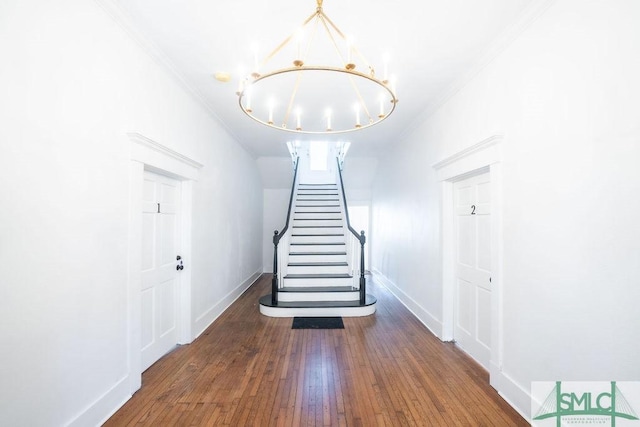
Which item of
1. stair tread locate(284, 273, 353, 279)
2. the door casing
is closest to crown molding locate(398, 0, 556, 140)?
Result: stair tread locate(284, 273, 353, 279)

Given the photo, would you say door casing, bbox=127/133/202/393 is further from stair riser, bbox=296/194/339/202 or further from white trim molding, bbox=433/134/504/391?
stair riser, bbox=296/194/339/202

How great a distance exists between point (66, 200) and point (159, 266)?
1445 mm

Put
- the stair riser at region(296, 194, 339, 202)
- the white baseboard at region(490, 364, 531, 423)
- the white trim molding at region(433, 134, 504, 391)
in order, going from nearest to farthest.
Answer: the white baseboard at region(490, 364, 531, 423) → the white trim molding at region(433, 134, 504, 391) → the stair riser at region(296, 194, 339, 202)

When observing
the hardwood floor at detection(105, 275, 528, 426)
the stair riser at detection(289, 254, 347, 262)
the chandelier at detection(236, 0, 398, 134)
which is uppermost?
the chandelier at detection(236, 0, 398, 134)

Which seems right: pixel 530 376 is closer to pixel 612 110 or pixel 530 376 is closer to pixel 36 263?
pixel 612 110

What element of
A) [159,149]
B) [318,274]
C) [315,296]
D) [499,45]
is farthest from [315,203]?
[499,45]

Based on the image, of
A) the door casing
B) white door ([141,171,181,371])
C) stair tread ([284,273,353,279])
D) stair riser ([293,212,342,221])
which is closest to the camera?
the door casing

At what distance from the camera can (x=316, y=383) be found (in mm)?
2688

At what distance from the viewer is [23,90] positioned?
5.12ft

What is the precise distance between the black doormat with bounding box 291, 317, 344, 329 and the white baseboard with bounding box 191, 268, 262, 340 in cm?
117

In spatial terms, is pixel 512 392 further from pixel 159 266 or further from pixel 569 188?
pixel 159 266

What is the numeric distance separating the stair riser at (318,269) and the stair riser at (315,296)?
0.58 m

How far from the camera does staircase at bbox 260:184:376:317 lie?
4.51 m

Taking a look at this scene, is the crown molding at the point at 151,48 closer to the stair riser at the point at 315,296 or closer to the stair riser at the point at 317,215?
the stair riser at the point at 315,296
